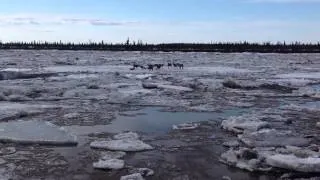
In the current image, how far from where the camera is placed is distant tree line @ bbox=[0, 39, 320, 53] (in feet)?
254

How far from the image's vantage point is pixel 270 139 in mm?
7645

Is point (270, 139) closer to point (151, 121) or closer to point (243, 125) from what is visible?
point (243, 125)

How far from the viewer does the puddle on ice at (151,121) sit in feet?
28.9

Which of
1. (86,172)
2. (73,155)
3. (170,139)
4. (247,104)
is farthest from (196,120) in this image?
(86,172)

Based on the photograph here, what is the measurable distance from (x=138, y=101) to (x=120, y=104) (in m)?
0.72

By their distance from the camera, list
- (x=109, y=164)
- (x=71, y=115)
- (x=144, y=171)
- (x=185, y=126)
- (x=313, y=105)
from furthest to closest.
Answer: (x=313, y=105)
(x=71, y=115)
(x=185, y=126)
(x=109, y=164)
(x=144, y=171)

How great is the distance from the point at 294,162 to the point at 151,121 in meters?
4.18

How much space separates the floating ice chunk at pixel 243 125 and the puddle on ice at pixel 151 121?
38.2 inches

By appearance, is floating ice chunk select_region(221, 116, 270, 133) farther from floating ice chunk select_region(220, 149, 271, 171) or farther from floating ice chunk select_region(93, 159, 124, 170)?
floating ice chunk select_region(93, 159, 124, 170)

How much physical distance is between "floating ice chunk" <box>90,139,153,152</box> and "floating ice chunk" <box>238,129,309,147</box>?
158cm

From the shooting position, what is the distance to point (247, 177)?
5.80 m

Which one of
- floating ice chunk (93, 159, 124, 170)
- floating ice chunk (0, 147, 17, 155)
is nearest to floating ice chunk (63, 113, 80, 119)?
floating ice chunk (0, 147, 17, 155)

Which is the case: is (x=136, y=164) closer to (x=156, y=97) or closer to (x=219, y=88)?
(x=156, y=97)

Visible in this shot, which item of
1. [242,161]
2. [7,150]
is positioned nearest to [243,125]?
[242,161]
